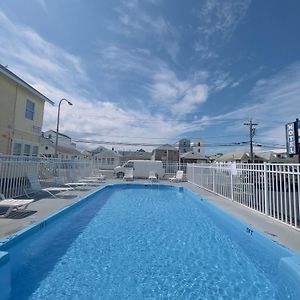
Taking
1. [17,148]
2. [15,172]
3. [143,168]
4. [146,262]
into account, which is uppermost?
[17,148]

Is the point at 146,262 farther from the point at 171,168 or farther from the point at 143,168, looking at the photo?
the point at 171,168

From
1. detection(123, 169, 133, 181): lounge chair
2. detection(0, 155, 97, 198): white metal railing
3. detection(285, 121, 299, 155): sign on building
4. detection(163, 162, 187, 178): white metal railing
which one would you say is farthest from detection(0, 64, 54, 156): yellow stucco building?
detection(285, 121, 299, 155): sign on building

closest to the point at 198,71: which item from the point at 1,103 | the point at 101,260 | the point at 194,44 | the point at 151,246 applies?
the point at 194,44

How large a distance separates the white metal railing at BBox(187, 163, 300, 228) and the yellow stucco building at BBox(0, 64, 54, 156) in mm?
10955

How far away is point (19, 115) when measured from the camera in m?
13.8

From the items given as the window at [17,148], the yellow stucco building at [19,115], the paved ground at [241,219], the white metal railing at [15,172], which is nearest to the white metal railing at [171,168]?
the yellow stucco building at [19,115]

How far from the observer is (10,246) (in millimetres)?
4332

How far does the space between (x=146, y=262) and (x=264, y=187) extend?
4166 mm

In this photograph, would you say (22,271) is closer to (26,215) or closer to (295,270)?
(26,215)

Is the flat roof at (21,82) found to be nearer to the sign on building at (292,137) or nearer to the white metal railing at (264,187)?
the white metal railing at (264,187)

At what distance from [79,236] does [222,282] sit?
3590 millimetres

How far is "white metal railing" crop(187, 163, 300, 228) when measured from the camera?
5680 mm

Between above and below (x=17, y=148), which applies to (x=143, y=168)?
below

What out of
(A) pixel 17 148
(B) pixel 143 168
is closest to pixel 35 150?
(A) pixel 17 148
